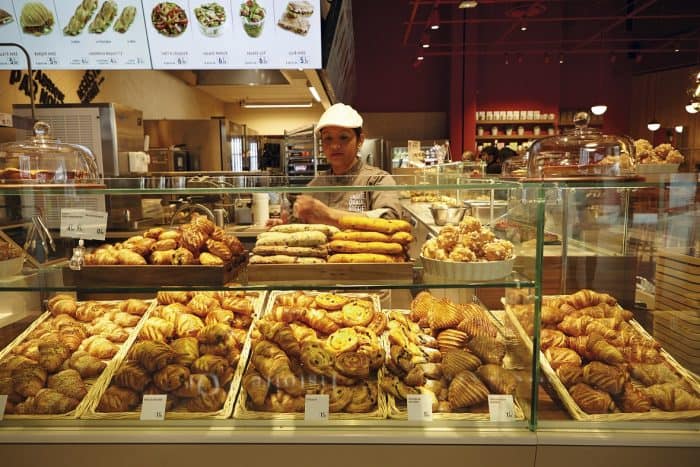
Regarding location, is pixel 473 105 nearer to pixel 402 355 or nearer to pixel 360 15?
pixel 360 15

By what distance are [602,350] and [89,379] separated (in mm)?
1549

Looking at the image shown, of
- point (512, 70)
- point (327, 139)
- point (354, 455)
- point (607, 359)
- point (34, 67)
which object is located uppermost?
point (512, 70)

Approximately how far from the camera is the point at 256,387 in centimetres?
144

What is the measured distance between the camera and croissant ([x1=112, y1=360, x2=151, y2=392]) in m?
1.46

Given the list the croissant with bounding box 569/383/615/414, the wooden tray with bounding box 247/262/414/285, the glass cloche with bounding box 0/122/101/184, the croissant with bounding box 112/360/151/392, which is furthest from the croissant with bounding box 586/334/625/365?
the glass cloche with bounding box 0/122/101/184

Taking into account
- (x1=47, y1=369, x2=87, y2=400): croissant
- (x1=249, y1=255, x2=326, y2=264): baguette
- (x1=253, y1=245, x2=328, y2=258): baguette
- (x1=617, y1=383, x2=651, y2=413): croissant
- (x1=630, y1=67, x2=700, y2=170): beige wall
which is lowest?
(x1=617, y1=383, x2=651, y2=413): croissant

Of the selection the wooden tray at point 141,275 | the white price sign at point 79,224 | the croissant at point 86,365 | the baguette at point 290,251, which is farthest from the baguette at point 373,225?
the croissant at point 86,365

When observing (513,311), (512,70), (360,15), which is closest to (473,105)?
(512,70)

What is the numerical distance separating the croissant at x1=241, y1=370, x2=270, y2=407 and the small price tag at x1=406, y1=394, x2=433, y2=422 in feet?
1.33

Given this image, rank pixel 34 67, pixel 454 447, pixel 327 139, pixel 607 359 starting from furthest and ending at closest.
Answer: pixel 34 67 < pixel 327 139 < pixel 607 359 < pixel 454 447

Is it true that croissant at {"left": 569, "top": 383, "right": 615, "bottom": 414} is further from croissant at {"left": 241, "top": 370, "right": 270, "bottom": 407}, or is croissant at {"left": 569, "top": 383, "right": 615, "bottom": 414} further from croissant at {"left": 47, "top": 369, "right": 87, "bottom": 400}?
croissant at {"left": 47, "top": 369, "right": 87, "bottom": 400}

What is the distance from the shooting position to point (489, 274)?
1.43 meters

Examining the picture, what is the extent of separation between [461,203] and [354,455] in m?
2.11

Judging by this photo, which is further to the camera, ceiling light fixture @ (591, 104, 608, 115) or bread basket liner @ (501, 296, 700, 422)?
ceiling light fixture @ (591, 104, 608, 115)
